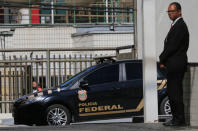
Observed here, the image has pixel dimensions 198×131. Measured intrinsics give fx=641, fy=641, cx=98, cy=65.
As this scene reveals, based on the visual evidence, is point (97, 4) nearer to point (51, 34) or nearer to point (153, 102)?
point (51, 34)

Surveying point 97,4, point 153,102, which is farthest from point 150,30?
point 97,4

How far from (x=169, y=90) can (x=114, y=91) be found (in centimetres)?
516

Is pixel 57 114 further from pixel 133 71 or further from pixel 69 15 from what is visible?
pixel 69 15

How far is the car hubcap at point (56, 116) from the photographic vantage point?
43.6 ft

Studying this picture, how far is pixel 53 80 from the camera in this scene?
760 inches

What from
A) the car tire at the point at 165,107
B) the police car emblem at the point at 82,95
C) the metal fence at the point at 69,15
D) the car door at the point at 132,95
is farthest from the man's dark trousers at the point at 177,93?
the metal fence at the point at 69,15

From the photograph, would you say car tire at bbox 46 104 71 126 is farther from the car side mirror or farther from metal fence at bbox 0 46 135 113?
metal fence at bbox 0 46 135 113

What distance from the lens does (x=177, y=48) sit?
8086 millimetres

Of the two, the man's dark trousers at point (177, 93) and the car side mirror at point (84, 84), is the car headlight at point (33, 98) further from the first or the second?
the man's dark trousers at point (177, 93)

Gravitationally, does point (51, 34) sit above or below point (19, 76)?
above

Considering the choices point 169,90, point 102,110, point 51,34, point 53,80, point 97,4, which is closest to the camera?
point 169,90

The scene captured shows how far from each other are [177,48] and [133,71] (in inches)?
216

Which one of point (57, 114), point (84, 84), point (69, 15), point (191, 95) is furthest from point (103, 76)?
point (69, 15)

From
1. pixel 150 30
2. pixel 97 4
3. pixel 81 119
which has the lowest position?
pixel 81 119
